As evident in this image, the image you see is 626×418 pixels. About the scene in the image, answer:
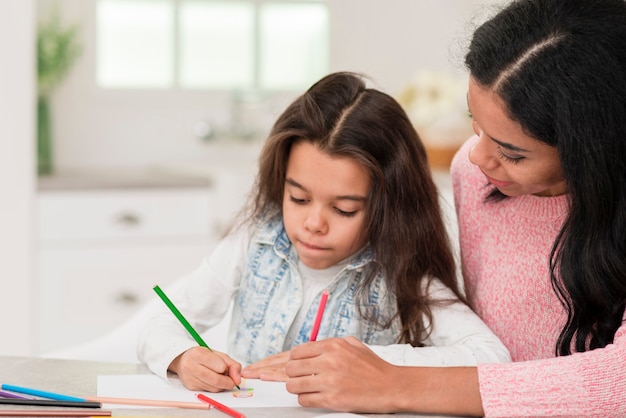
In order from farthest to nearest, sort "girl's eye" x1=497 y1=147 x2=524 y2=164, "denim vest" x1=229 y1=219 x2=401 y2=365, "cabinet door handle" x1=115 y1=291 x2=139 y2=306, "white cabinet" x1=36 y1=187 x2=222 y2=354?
1. "cabinet door handle" x1=115 y1=291 x2=139 y2=306
2. "white cabinet" x1=36 y1=187 x2=222 y2=354
3. "denim vest" x1=229 y1=219 x2=401 y2=365
4. "girl's eye" x1=497 y1=147 x2=524 y2=164

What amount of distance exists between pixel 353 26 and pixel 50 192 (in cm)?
153

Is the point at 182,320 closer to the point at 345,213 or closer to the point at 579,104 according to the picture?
the point at 345,213

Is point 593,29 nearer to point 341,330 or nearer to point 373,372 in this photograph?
point 373,372

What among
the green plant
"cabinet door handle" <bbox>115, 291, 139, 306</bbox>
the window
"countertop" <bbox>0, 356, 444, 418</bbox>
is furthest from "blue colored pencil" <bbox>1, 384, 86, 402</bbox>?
the window

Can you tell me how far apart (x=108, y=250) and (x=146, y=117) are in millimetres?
762

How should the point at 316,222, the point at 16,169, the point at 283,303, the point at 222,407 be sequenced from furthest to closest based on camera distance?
the point at 16,169, the point at 283,303, the point at 316,222, the point at 222,407

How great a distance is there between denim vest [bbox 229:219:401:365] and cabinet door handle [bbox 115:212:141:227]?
5.91 ft

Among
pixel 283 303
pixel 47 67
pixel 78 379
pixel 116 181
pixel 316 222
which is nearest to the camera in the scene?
pixel 78 379

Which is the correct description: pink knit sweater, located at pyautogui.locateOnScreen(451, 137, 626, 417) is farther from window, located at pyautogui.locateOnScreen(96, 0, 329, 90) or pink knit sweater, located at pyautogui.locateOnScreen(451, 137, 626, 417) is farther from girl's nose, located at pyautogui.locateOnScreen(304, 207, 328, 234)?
window, located at pyautogui.locateOnScreen(96, 0, 329, 90)

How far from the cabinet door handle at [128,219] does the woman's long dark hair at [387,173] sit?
1870 millimetres

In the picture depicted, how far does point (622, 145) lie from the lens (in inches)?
48.7

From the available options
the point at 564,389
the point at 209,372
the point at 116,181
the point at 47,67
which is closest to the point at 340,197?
the point at 209,372

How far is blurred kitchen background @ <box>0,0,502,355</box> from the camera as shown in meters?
3.09

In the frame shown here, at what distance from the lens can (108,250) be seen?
3.39 metres
